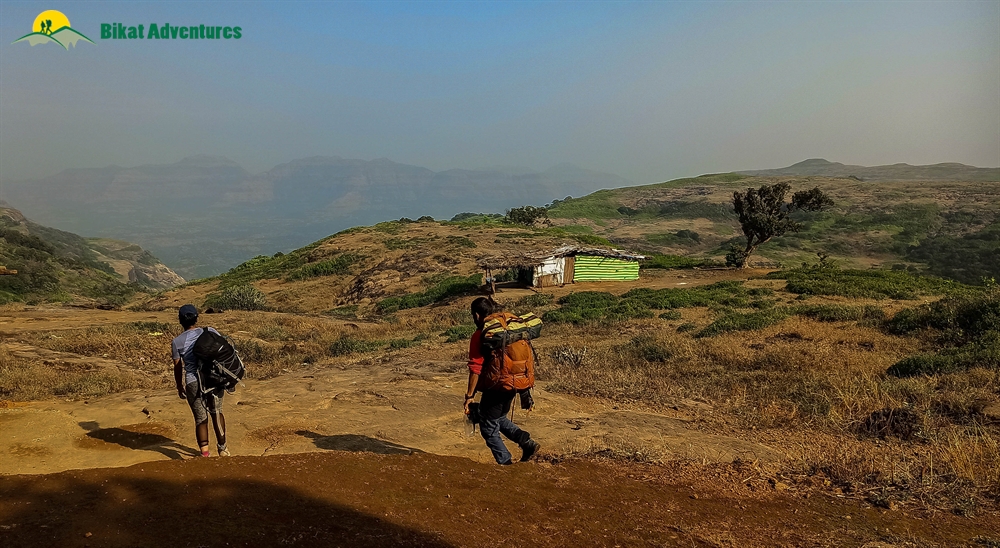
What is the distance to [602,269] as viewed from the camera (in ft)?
98.3

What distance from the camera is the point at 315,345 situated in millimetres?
14992

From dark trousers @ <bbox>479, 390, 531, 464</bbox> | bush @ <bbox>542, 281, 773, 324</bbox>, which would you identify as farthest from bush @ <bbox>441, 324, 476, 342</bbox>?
dark trousers @ <bbox>479, 390, 531, 464</bbox>

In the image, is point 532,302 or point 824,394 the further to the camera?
point 532,302

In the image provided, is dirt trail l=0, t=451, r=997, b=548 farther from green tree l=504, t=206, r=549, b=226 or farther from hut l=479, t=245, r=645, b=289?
green tree l=504, t=206, r=549, b=226

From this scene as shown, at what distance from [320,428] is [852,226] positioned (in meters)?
83.4

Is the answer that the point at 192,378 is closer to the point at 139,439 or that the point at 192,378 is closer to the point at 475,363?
the point at 139,439

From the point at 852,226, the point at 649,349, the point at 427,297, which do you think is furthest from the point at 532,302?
the point at 852,226

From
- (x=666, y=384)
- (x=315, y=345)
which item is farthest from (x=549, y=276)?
(x=666, y=384)

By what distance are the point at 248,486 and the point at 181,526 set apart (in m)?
0.84

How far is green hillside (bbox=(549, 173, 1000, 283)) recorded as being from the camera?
56.8 meters

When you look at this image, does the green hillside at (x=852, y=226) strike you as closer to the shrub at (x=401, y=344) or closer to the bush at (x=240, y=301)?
the bush at (x=240, y=301)

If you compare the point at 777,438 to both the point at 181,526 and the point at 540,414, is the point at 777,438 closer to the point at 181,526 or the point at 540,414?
the point at 540,414

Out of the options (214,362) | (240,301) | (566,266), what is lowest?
(240,301)

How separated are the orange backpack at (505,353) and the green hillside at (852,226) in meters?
52.7
